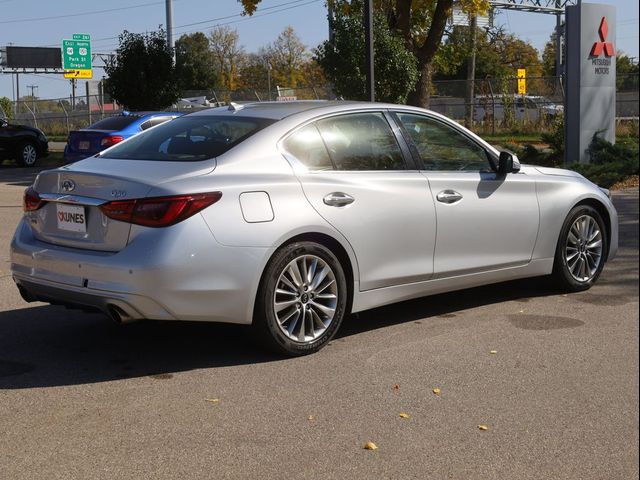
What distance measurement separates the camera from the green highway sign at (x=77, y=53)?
40366 mm

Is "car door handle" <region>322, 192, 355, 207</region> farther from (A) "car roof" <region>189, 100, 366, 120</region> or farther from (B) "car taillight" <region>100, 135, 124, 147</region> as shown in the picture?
(B) "car taillight" <region>100, 135, 124, 147</region>

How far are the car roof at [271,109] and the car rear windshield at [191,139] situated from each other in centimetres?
9

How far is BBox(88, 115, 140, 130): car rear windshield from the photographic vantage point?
18359 millimetres

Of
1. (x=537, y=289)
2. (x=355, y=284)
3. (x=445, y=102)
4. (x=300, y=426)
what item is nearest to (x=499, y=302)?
(x=537, y=289)

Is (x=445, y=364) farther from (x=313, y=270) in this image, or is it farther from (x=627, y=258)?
(x=627, y=258)

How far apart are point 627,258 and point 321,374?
13.9ft

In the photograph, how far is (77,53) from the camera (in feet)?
134

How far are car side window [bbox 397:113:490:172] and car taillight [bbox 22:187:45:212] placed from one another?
2501mm

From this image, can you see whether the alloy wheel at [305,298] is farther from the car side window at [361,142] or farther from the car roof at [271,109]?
the car roof at [271,109]

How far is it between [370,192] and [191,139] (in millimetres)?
1218

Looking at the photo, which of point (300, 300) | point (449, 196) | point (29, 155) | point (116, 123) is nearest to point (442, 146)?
point (449, 196)

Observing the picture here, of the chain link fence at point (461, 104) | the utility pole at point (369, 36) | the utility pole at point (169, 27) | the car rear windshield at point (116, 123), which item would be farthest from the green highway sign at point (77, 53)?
the utility pole at point (369, 36)

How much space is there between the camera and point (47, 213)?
566 centimetres

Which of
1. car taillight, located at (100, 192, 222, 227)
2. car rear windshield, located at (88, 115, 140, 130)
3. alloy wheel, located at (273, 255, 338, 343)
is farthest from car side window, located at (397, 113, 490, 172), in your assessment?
car rear windshield, located at (88, 115, 140, 130)
